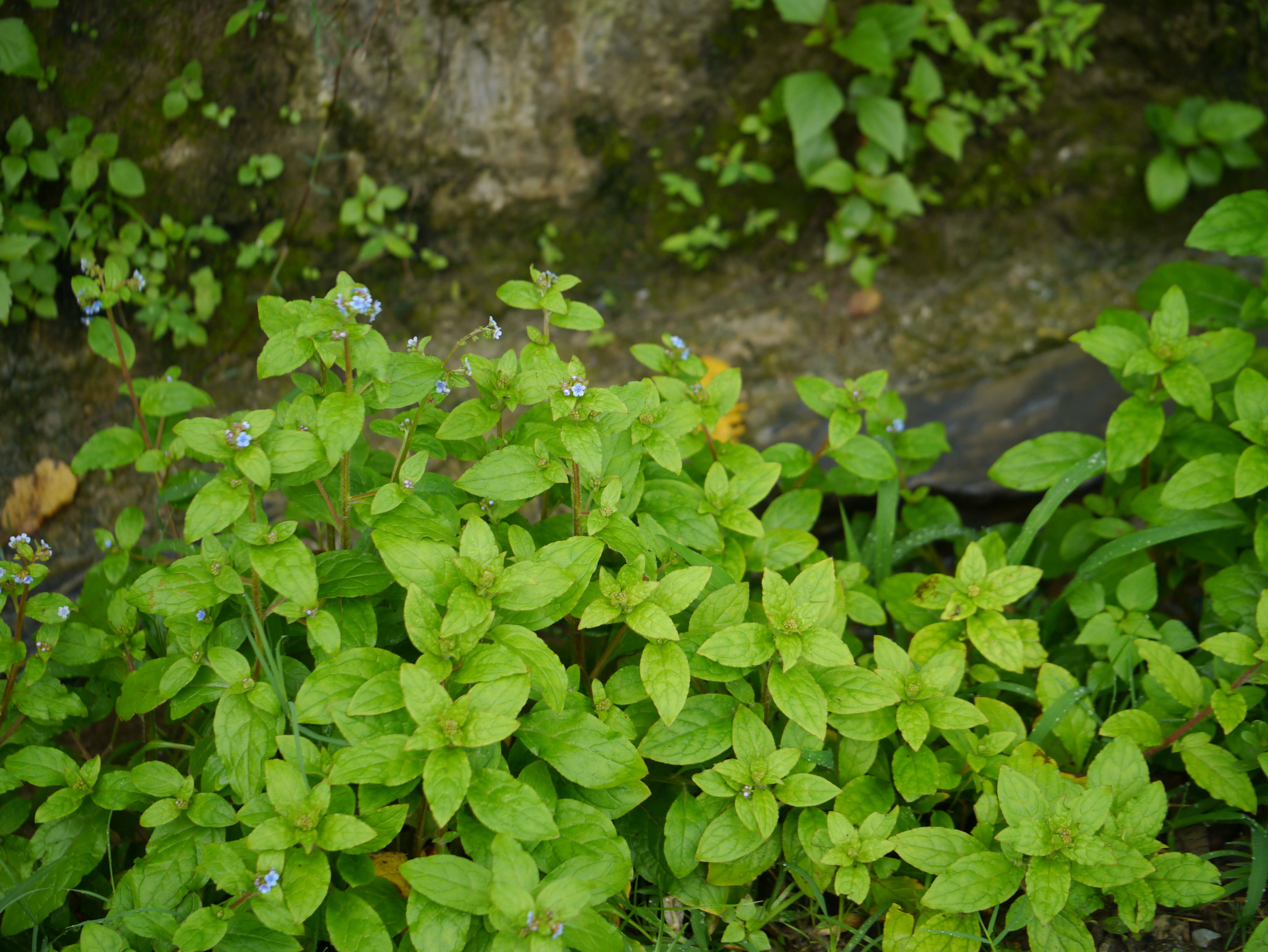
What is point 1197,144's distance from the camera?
388 cm

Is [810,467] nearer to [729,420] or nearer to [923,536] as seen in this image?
[923,536]

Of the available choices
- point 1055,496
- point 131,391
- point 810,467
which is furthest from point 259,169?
point 1055,496

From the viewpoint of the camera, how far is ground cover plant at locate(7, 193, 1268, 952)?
5.89 feet

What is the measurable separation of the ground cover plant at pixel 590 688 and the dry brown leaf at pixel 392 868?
11mm

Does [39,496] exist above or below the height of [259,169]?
below

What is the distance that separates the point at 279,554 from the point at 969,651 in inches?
77.3

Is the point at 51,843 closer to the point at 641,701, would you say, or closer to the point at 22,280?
Result: the point at 641,701

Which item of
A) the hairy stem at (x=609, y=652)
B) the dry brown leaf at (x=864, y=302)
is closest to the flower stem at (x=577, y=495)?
the hairy stem at (x=609, y=652)

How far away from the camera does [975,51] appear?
12.6 ft

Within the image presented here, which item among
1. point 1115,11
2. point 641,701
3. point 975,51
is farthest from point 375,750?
point 1115,11

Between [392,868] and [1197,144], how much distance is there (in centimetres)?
431

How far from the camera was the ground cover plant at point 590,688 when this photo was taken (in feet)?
5.89

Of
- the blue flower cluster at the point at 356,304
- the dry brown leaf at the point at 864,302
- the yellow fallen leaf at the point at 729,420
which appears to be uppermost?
the blue flower cluster at the point at 356,304

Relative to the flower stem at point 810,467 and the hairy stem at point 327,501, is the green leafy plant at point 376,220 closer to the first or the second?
the hairy stem at point 327,501
